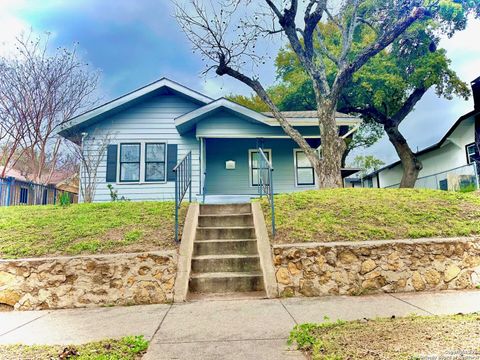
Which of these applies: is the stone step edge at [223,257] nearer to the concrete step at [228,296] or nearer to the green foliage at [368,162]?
the concrete step at [228,296]

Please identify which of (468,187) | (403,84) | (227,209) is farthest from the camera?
(403,84)

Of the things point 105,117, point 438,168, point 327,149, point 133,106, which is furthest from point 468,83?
point 105,117

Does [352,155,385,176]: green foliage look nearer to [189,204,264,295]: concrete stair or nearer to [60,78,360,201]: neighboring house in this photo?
[60,78,360,201]: neighboring house

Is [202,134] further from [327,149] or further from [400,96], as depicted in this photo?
[400,96]

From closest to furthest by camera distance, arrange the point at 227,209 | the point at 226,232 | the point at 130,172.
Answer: the point at 226,232 < the point at 227,209 < the point at 130,172

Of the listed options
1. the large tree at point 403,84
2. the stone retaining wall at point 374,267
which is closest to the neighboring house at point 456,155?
the large tree at point 403,84

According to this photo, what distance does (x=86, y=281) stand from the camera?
13.8 ft

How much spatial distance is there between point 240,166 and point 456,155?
1284 centimetres

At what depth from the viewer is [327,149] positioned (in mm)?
8680

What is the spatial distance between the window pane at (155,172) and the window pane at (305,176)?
4.80 m

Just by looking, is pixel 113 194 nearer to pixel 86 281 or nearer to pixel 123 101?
pixel 123 101

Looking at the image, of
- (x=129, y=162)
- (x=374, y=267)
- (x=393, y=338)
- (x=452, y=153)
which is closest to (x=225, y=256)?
(x=374, y=267)

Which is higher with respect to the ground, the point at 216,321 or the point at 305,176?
the point at 305,176

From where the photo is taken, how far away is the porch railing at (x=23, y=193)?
987 cm
